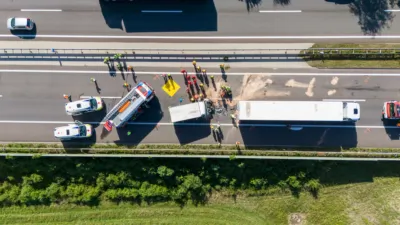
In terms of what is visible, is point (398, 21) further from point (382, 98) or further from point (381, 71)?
point (382, 98)

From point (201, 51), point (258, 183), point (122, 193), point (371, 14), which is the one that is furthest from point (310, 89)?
point (122, 193)

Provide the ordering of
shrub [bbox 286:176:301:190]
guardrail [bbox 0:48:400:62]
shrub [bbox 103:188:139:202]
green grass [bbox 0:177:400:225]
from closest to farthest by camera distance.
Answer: guardrail [bbox 0:48:400:62], shrub [bbox 286:176:301:190], green grass [bbox 0:177:400:225], shrub [bbox 103:188:139:202]

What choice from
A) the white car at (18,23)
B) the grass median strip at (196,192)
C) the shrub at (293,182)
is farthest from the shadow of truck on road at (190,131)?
the white car at (18,23)

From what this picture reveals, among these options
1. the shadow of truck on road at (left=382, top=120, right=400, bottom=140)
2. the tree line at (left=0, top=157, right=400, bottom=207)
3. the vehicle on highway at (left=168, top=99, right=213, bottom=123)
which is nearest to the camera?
the vehicle on highway at (left=168, top=99, right=213, bottom=123)

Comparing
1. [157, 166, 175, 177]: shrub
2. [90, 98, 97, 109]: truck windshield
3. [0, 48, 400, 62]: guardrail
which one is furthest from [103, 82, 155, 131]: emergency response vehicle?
[157, 166, 175, 177]: shrub

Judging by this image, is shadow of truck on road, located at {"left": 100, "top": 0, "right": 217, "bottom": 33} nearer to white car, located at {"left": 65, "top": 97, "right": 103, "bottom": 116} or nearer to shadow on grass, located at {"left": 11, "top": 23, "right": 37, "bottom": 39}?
shadow on grass, located at {"left": 11, "top": 23, "right": 37, "bottom": 39}

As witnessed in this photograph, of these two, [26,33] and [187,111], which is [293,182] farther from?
[26,33]

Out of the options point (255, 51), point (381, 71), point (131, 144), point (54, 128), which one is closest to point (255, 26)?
point (255, 51)
